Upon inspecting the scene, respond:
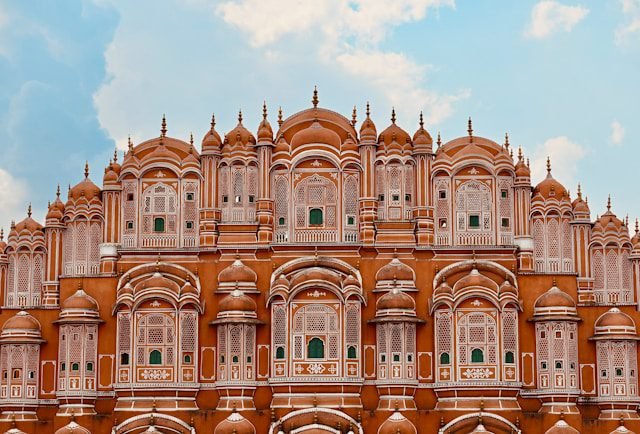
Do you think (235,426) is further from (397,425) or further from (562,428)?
(562,428)

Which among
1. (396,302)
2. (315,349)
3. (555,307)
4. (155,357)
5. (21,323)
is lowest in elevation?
(155,357)

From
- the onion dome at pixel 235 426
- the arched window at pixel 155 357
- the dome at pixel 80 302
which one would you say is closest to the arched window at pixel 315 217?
the arched window at pixel 155 357

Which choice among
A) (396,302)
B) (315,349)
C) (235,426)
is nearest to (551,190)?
(396,302)

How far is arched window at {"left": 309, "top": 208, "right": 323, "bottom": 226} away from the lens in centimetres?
4838

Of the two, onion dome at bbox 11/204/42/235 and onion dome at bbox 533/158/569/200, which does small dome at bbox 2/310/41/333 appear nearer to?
onion dome at bbox 11/204/42/235

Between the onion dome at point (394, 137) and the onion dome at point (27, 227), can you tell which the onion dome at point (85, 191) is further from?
the onion dome at point (394, 137)

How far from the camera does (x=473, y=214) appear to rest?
48625mm

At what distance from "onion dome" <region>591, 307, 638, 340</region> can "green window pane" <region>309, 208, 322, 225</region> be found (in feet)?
32.9

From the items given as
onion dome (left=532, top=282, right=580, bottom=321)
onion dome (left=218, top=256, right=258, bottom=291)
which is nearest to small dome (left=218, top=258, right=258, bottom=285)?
onion dome (left=218, top=256, right=258, bottom=291)

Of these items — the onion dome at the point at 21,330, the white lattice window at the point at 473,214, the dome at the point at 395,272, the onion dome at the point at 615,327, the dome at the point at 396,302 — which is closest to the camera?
the dome at the point at 396,302

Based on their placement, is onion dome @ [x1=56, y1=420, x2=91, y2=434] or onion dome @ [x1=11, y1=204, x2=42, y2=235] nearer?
onion dome @ [x1=56, y1=420, x2=91, y2=434]

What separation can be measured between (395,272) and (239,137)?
24.2 feet

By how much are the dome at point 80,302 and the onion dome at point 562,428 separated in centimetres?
1562

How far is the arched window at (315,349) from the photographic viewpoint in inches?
1827
